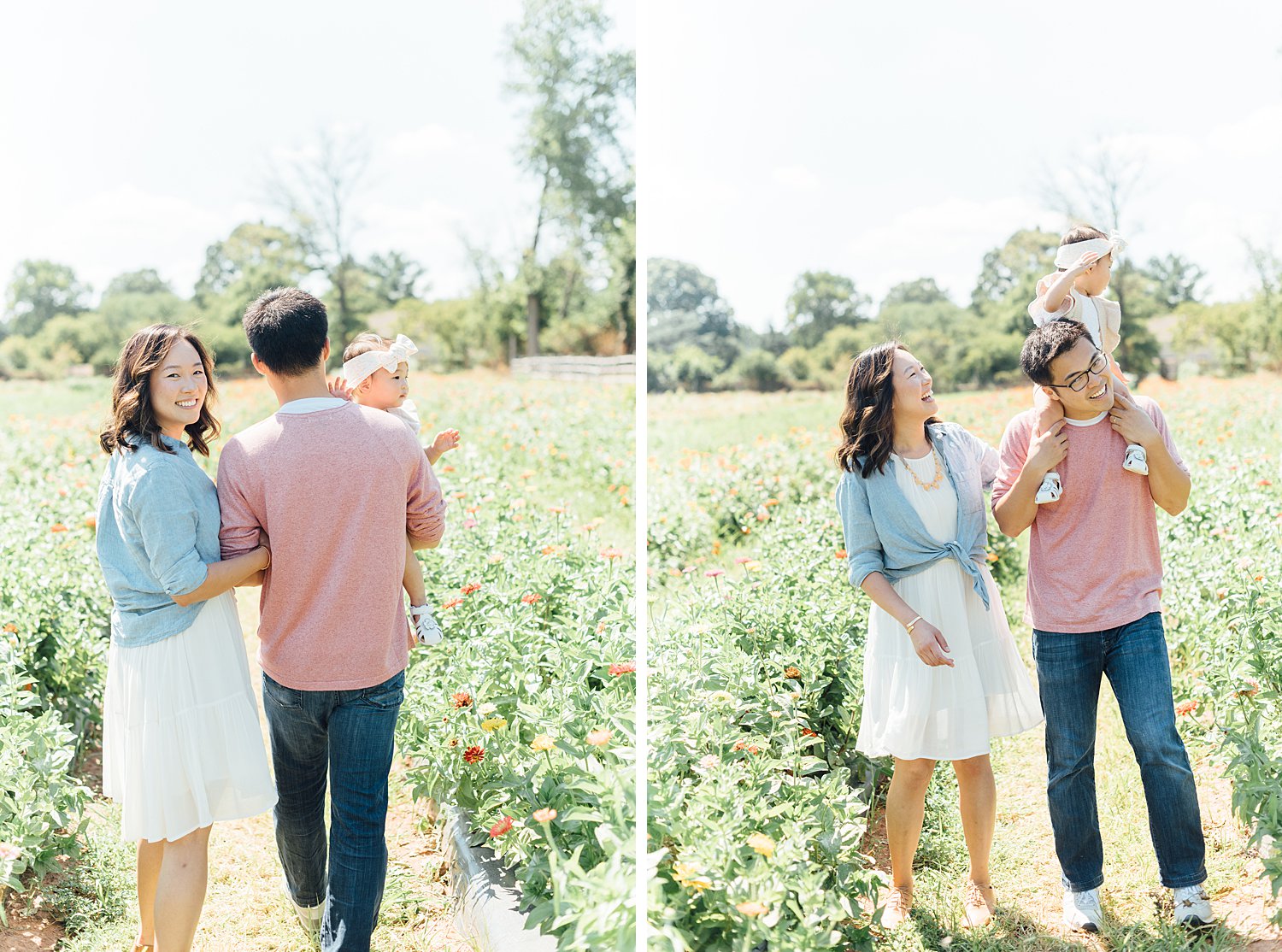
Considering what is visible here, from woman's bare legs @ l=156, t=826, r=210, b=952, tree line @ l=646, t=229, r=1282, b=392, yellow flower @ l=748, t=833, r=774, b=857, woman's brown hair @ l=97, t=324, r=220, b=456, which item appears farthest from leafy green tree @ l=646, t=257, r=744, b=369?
yellow flower @ l=748, t=833, r=774, b=857

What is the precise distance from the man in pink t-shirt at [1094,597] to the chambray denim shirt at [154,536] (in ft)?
6.50

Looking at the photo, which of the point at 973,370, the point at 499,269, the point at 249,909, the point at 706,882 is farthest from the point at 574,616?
the point at 499,269

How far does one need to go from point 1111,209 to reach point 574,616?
2000 cm

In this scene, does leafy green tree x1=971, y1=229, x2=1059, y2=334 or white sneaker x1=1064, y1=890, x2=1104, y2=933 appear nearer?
white sneaker x1=1064, y1=890, x2=1104, y2=933

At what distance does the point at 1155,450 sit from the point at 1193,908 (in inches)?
45.7

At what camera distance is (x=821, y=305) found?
21406mm

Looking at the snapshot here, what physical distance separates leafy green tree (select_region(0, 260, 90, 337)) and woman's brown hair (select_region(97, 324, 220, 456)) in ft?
77.5

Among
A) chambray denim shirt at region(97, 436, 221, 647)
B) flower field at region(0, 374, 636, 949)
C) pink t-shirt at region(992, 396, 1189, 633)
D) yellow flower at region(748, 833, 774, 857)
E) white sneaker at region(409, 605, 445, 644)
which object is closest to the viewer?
yellow flower at region(748, 833, 774, 857)

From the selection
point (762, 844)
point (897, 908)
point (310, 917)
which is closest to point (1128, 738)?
point (897, 908)

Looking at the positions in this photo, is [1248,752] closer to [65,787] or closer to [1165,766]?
[1165,766]

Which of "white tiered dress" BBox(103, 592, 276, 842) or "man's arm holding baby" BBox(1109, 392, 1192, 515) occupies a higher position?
"man's arm holding baby" BBox(1109, 392, 1192, 515)

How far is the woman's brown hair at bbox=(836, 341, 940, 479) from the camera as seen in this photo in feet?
8.82

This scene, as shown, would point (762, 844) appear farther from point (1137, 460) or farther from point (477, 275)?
point (477, 275)

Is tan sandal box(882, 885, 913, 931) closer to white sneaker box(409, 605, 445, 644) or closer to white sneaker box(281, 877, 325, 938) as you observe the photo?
white sneaker box(409, 605, 445, 644)
